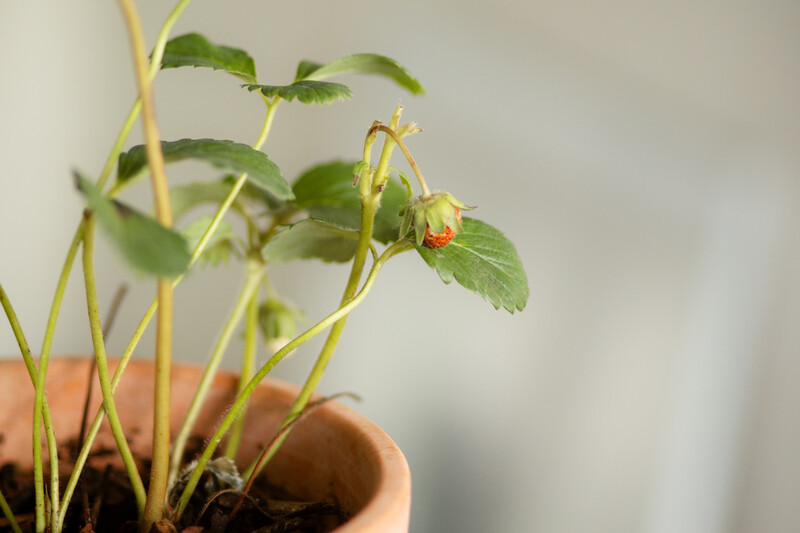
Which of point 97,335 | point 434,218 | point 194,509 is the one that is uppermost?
point 434,218

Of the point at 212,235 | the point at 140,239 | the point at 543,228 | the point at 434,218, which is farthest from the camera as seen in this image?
the point at 543,228

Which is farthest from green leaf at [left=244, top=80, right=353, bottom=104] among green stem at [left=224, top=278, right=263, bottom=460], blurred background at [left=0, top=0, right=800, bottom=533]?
blurred background at [left=0, top=0, right=800, bottom=533]

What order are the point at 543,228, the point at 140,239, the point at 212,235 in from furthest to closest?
the point at 543,228
the point at 212,235
the point at 140,239

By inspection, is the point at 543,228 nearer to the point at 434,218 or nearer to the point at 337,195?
the point at 337,195

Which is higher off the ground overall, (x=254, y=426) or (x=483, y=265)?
(x=483, y=265)

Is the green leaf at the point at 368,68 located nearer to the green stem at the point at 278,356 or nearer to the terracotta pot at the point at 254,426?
the green stem at the point at 278,356

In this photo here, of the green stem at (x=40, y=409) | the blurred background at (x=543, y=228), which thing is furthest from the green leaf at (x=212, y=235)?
the blurred background at (x=543, y=228)

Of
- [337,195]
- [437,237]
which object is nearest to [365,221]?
[437,237]

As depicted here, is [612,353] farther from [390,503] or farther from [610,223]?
[390,503]

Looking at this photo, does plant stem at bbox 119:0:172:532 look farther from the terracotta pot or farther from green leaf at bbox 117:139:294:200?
the terracotta pot
